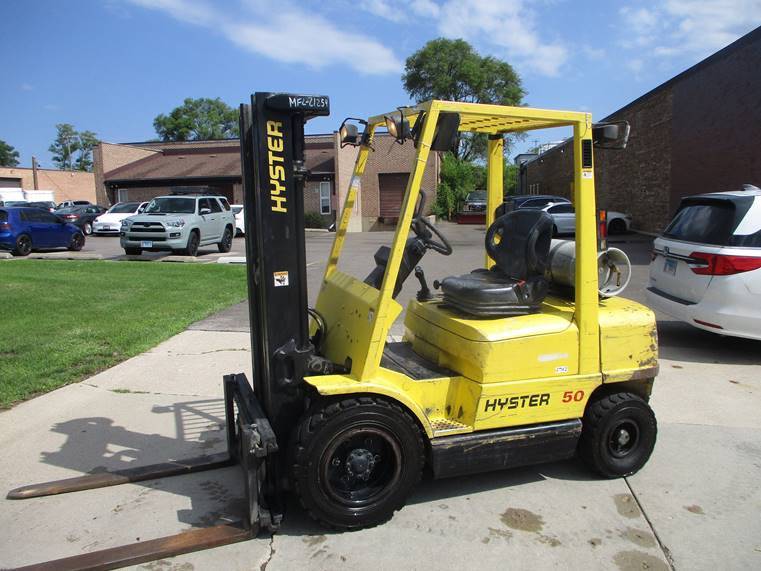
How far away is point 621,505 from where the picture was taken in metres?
3.65

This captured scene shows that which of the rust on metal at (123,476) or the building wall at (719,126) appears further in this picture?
the building wall at (719,126)

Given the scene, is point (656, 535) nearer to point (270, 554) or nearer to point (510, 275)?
point (510, 275)

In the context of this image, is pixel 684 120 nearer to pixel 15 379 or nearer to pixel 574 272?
pixel 574 272

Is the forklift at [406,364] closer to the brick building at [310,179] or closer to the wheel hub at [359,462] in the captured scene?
the wheel hub at [359,462]

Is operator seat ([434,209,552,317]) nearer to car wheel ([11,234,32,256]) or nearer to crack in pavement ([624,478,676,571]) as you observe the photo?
crack in pavement ([624,478,676,571])

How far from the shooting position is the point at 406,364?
12.8ft

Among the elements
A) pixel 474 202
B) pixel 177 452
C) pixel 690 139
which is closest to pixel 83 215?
pixel 474 202

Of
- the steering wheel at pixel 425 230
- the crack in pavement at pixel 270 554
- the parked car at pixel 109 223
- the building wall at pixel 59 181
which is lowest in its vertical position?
the crack in pavement at pixel 270 554

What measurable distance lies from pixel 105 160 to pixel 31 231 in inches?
891

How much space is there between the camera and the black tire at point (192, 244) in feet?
56.9

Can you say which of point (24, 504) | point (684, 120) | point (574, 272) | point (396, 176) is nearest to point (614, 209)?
point (684, 120)

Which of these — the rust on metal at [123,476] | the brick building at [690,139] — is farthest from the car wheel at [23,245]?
the rust on metal at [123,476]

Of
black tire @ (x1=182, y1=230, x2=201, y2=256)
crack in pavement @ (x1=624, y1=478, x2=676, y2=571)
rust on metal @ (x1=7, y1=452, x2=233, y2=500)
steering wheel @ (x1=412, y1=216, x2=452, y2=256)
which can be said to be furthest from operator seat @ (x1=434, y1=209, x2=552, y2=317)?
black tire @ (x1=182, y1=230, x2=201, y2=256)

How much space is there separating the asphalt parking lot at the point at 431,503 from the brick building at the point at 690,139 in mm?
12367
